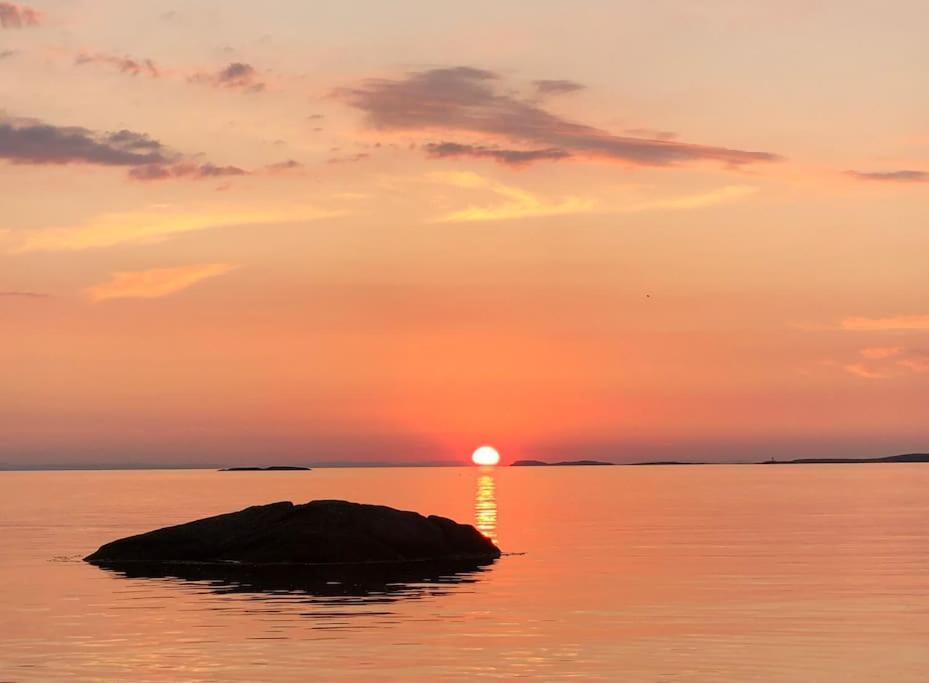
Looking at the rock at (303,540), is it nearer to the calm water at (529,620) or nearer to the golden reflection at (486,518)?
the calm water at (529,620)

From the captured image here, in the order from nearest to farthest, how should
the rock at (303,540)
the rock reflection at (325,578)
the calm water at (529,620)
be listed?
the calm water at (529,620), the rock reflection at (325,578), the rock at (303,540)

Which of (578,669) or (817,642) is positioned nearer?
(578,669)

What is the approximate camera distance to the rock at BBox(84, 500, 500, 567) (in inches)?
2189

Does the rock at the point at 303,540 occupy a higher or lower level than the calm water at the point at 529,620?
higher

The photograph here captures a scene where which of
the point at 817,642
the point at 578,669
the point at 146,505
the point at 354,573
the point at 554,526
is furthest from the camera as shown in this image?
the point at 146,505

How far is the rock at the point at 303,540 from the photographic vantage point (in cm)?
5559

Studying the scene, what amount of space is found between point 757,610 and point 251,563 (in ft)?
78.8

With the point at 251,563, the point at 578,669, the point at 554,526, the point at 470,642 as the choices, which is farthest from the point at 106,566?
the point at 554,526

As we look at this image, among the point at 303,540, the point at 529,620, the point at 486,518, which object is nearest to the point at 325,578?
the point at 303,540

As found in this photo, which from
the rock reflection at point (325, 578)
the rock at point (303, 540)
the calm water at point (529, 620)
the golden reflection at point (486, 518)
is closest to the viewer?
the calm water at point (529, 620)

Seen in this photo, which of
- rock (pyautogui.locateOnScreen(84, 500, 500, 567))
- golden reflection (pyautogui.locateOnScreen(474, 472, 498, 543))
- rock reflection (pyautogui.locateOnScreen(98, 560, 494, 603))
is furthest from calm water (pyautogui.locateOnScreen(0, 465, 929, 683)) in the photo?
golden reflection (pyautogui.locateOnScreen(474, 472, 498, 543))

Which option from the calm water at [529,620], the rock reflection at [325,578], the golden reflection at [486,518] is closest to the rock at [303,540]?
the rock reflection at [325,578]

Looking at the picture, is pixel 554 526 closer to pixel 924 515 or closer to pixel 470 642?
pixel 924 515

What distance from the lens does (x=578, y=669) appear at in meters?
28.7
